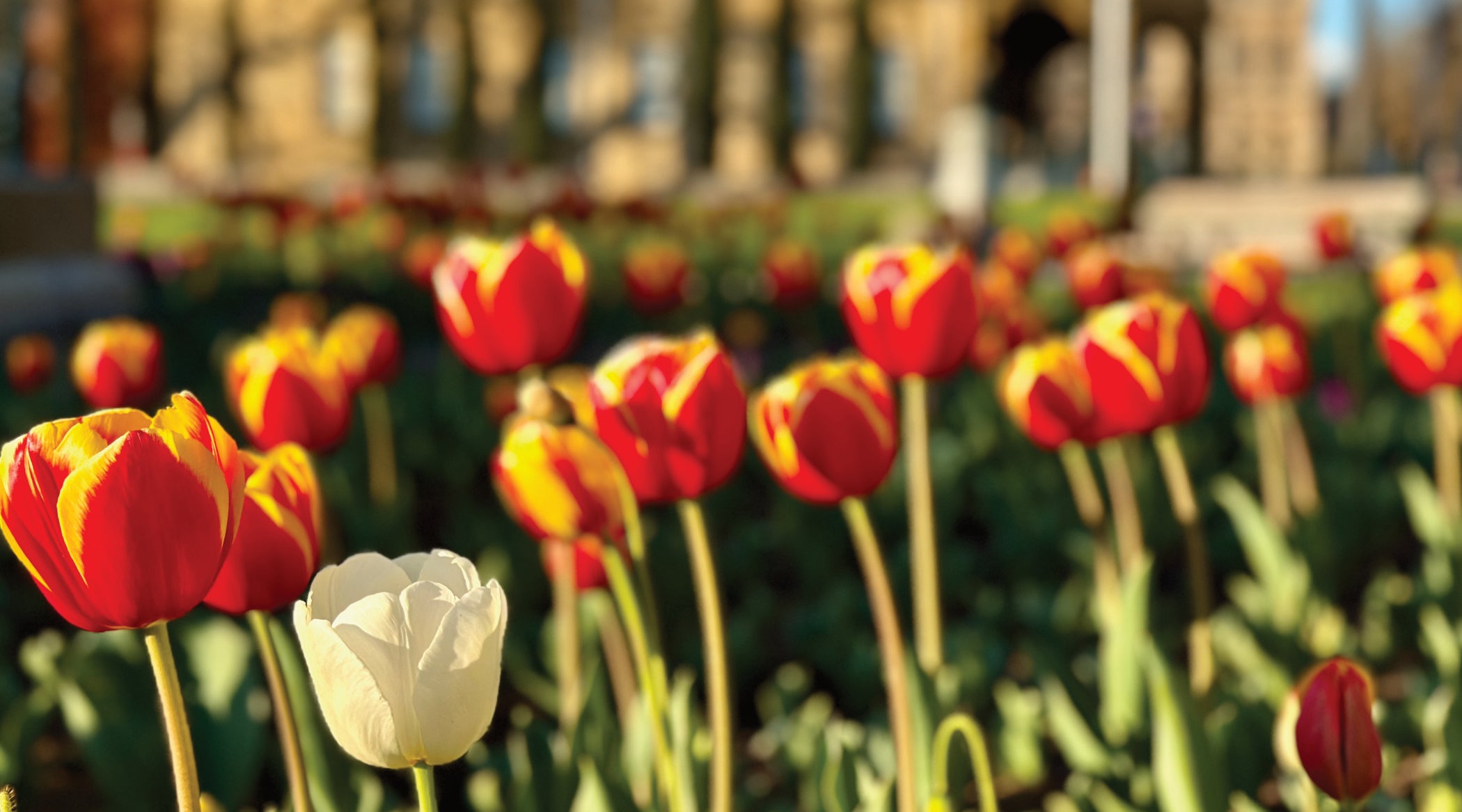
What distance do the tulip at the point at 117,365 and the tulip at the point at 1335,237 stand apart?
3.24 meters

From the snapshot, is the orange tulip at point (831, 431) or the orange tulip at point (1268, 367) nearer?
the orange tulip at point (831, 431)

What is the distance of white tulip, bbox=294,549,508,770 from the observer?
85cm

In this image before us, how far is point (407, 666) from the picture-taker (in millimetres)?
879

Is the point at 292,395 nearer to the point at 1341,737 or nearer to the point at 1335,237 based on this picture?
the point at 1341,737

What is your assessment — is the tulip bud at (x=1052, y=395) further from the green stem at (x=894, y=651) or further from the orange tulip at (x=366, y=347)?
the orange tulip at (x=366, y=347)

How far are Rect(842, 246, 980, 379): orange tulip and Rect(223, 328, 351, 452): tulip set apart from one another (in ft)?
2.43

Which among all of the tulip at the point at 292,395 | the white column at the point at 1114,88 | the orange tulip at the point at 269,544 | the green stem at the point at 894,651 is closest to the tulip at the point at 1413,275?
the green stem at the point at 894,651

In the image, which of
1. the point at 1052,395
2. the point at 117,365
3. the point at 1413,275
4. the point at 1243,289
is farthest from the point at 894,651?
the point at 1413,275

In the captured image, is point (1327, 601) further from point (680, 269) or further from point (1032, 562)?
point (680, 269)

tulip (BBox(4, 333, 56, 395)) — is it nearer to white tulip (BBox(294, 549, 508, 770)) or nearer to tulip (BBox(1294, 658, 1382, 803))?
white tulip (BBox(294, 549, 508, 770))

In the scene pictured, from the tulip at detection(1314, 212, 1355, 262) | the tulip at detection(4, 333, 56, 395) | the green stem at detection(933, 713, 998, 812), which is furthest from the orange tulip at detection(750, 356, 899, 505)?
the tulip at detection(1314, 212, 1355, 262)

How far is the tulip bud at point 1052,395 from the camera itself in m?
1.79

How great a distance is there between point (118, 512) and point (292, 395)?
0.98m

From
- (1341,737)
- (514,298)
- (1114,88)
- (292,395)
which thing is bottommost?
(1341,737)
